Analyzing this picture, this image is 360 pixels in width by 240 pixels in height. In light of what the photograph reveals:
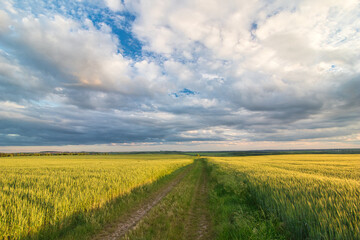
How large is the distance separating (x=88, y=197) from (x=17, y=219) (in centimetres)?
305

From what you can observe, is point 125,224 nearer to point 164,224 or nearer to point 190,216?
point 164,224

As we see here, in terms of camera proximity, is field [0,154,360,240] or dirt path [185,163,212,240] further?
dirt path [185,163,212,240]

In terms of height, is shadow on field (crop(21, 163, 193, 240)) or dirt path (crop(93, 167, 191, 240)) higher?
shadow on field (crop(21, 163, 193, 240))

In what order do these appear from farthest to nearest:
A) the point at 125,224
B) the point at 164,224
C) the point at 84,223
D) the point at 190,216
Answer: the point at 190,216
the point at 125,224
the point at 84,223
the point at 164,224

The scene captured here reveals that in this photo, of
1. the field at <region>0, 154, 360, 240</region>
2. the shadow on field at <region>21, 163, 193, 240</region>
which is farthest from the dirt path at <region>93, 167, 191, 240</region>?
the shadow on field at <region>21, 163, 193, 240</region>

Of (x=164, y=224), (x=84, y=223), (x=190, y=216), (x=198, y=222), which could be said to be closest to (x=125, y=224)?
(x=84, y=223)

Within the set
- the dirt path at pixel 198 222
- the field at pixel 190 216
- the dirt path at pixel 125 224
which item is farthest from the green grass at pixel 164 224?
the dirt path at pixel 125 224

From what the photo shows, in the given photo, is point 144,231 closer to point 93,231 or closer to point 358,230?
point 93,231

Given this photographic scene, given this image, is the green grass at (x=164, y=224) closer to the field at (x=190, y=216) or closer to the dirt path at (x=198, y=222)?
the field at (x=190, y=216)

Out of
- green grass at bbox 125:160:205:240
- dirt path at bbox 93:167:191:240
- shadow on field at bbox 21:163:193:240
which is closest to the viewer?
shadow on field at bbox 21:163:193:240

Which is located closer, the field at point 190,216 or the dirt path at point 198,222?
the field at point 190,216

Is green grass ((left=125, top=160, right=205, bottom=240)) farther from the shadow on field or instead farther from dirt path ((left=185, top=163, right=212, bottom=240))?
the shadow on field

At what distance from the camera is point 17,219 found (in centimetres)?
541

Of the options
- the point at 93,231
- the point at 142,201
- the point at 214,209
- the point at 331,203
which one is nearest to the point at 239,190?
the point at 214,209
